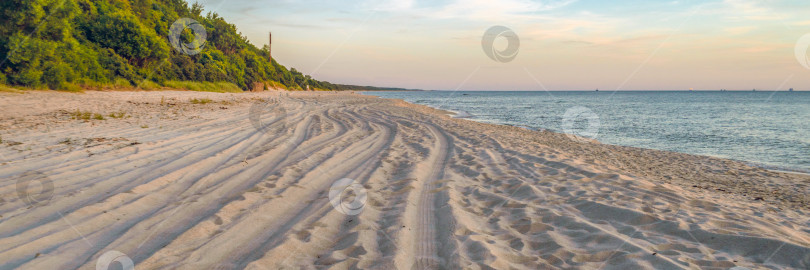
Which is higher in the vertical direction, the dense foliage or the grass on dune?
the dense foliage

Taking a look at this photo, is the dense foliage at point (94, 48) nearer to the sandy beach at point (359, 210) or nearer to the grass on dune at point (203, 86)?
the grass on dune at point (203, 86)

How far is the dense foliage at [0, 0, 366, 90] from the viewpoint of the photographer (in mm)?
14508

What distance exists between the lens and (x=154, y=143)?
6.12 meters

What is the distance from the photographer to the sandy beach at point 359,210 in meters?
2.53

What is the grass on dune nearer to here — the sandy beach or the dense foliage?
the dense foliage

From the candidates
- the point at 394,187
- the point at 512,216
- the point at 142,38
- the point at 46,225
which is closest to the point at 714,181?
the point at 512,216

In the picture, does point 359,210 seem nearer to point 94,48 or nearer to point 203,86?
point 94,48

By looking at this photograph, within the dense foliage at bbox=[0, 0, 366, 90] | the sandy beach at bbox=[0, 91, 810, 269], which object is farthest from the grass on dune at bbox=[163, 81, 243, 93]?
the sandy beach at bbox=[0, 91, 810, 269]

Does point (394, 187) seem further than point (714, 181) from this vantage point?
No

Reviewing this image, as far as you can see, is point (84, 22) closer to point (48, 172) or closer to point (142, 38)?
point (142, 38)

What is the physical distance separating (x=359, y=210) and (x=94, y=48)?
23.6 metres

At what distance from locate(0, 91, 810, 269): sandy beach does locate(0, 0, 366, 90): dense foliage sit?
35.6 ft

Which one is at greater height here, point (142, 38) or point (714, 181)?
point (142, 38)

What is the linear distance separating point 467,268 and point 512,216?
129 centimetres
